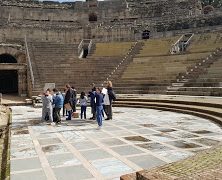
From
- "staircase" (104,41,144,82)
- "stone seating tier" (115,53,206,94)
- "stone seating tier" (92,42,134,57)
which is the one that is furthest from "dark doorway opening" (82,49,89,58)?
"stone seating tier" (115,53,206,94)

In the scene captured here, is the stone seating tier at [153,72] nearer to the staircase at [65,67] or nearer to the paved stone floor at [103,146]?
the staircase at [65,67]

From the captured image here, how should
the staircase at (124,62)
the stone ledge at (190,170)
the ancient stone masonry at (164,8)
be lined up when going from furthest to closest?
the ancient stone masonry at (164,8) < the staircase at (124,62) < the stone ledge at (190,170)

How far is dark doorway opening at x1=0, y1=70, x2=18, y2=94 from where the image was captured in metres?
35.7

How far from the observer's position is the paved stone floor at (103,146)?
7.02 m

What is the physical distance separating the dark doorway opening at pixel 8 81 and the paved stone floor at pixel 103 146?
23175 mm

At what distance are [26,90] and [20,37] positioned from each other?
11.3m

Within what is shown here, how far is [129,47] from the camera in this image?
34625 millimetres

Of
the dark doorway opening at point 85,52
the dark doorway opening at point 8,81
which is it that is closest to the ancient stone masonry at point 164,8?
the dark doorway opening at point 85,52

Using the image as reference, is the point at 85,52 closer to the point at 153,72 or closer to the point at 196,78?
the point at 153,72

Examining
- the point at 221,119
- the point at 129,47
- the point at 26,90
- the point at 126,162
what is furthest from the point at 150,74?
the point at 126,162

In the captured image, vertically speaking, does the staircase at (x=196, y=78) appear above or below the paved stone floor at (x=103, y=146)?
above

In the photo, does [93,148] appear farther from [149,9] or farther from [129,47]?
[149,9]

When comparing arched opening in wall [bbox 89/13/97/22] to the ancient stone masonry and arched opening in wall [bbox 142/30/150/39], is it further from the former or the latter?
arched opening in wall [bbox 142/30/150/39]

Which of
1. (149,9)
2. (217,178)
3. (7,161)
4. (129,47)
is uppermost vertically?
(149,9)
